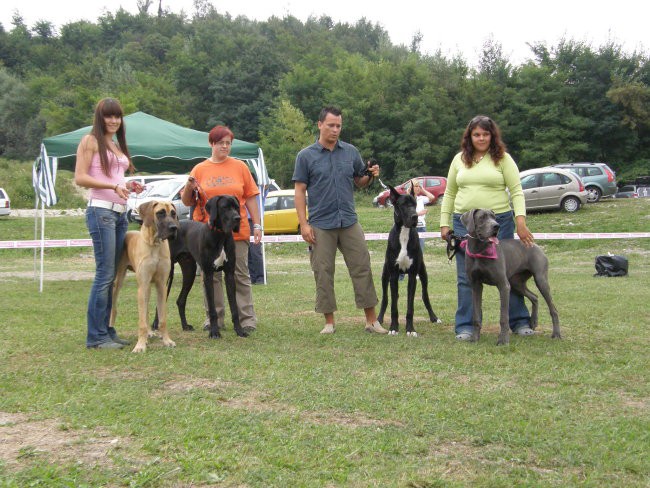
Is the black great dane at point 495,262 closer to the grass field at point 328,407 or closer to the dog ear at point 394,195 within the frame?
the grass field at point 328,407

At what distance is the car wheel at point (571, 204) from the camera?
72.6 feet

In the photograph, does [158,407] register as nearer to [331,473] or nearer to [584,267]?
[331,473]

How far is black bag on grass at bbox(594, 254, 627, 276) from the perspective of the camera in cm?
1198

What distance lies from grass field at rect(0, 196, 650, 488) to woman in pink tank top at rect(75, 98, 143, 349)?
358 mm

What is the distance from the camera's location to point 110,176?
5.54 m

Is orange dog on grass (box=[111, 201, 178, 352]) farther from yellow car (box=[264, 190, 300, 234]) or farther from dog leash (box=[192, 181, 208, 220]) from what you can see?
yellow car (box=[264, 190, 300, 234])

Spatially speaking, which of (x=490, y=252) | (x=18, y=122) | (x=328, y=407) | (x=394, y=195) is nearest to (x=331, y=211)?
(x=394, y=195)

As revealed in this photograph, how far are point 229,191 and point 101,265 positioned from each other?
1.48 m

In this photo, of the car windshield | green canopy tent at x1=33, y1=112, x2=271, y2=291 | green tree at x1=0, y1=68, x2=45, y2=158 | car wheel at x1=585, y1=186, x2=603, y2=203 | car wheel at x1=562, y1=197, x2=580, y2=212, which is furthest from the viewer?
green tree at x1=0, y1=68, x2=45, y2=158

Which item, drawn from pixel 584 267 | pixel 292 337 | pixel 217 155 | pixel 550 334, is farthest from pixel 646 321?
pixel 584 267

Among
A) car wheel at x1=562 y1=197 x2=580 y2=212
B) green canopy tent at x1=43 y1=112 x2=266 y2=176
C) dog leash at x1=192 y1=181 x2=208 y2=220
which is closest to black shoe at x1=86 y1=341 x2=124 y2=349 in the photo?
dog leash at x1=192 y1=181 x2=208 y2=220

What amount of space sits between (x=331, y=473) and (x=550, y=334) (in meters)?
4.04

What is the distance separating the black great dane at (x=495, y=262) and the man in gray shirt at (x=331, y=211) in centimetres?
101

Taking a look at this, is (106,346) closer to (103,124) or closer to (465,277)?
(103,124)
